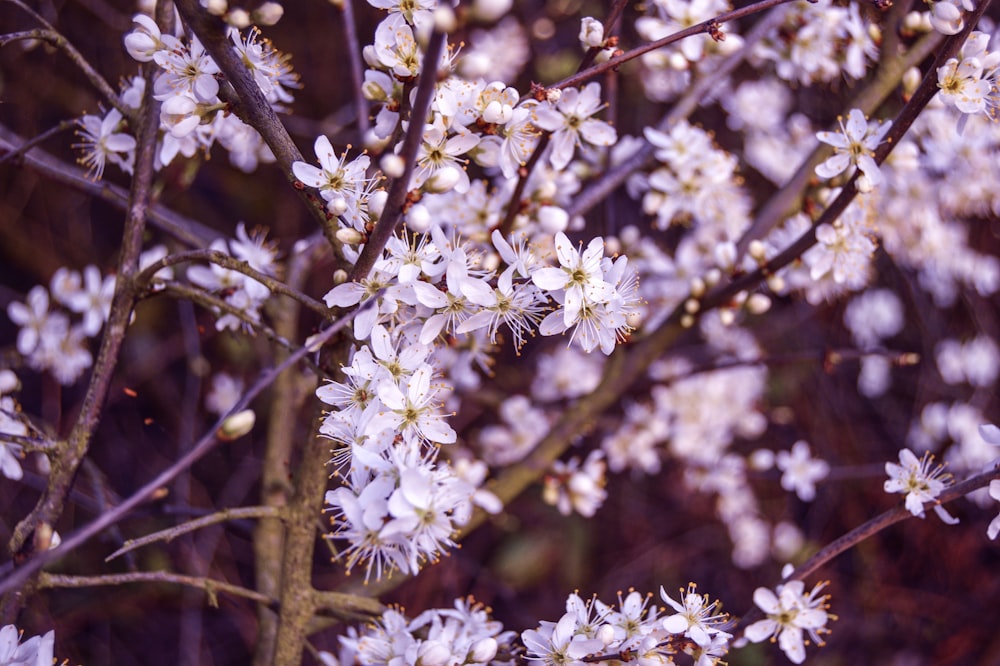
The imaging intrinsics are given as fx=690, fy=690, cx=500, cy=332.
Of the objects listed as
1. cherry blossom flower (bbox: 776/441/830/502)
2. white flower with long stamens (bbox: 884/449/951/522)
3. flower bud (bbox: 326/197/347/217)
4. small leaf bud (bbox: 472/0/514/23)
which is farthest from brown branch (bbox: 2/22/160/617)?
cherry blossom flower (bbox: 776/441/830/502)

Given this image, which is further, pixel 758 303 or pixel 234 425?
pixel 758 303

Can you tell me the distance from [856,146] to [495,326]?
0.92 metres

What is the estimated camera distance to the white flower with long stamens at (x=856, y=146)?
1465 mm

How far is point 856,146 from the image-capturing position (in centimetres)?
151

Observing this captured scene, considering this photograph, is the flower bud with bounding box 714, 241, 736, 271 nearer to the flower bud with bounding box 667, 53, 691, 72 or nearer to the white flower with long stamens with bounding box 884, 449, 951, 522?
the flower bud with bounding box 667, 53, 691, 72

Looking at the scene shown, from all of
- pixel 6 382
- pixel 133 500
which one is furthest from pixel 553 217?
pixel 6 382

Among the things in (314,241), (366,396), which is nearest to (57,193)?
(314,241)

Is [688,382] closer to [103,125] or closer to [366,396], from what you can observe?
[366,396]

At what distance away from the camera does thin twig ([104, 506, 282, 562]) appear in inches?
44.4

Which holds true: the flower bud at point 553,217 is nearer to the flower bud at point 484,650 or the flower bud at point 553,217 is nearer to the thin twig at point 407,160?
the thin twig at point 407,160

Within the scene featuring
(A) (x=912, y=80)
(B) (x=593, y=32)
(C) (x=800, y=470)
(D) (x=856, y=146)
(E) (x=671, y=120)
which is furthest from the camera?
(C) (x=800, y=470)

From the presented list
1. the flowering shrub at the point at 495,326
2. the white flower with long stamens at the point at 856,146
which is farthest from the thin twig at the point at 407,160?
the white flower with long stamens at the point at 856,146

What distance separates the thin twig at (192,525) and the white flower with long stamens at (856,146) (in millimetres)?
1369

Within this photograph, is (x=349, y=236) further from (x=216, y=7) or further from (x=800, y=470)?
(x=800, y=470)
